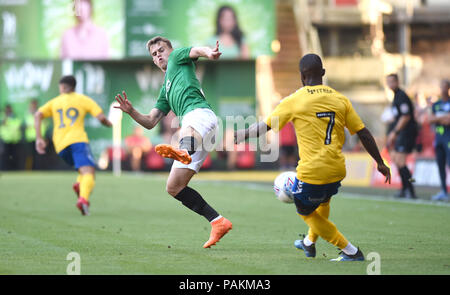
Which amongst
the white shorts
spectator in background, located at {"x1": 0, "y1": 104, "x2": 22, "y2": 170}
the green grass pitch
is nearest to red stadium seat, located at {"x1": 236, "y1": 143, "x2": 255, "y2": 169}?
spectator in background, located at {"x1": 0, "y1": 104, "x2": 22, "y2": 170}

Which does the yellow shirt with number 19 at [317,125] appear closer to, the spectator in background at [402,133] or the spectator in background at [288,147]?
the spectator in background at [402,133]

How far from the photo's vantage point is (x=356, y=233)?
11094 millimetres

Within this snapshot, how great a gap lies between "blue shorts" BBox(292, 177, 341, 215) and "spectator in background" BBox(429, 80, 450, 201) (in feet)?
29.2

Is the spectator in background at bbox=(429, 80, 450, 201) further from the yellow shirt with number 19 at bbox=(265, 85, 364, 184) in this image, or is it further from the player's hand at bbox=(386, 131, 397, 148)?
the yellow shirt with number 19 at bbox=(265, 85, 364, 184)

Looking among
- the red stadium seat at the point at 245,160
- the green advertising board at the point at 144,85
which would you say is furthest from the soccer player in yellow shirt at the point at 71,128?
the green advertising board at the point at 144,85

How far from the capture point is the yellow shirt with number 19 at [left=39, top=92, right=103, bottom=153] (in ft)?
46.0

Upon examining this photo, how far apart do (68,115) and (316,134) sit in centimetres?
673

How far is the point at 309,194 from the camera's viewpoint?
8.12 m

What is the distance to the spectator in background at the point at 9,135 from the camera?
31391mm

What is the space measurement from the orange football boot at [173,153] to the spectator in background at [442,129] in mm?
8708

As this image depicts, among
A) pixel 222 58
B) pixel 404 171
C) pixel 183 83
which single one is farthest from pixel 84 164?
pixel 222 58

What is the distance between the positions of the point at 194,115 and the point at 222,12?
73.6ft

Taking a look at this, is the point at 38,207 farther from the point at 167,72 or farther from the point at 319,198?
the point at 319,198

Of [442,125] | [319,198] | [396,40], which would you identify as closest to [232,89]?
[396,40]
